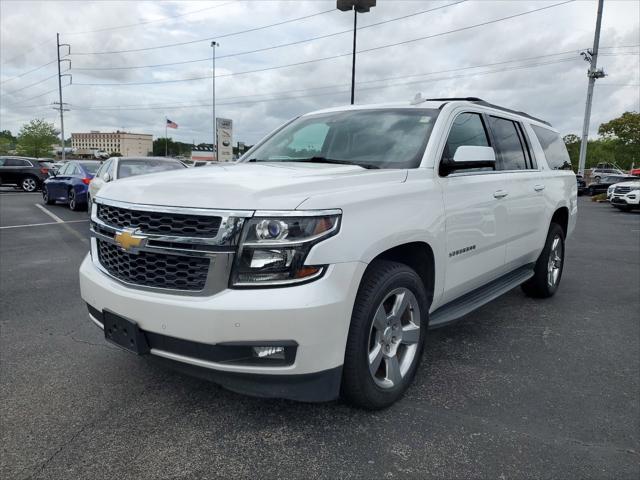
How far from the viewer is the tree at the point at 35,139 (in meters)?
85.6

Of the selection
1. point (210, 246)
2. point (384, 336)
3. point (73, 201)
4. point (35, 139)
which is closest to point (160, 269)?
point (210, 246)

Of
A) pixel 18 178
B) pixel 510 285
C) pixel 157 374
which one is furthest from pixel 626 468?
Result: pixel 18 178

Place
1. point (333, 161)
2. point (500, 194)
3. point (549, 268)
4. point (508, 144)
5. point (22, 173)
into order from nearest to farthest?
1. point (333, 161)
2. point (500, 194)
3. point (508, 144)
4. point (549, 268)
5. point (22, 173)

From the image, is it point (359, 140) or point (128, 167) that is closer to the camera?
point (359, 140)

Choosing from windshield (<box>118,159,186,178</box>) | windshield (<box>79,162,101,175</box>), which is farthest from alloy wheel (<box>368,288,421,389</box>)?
windshield (<box>79,162,101,175</box>)

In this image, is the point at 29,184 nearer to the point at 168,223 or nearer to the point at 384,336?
the point at 168,223

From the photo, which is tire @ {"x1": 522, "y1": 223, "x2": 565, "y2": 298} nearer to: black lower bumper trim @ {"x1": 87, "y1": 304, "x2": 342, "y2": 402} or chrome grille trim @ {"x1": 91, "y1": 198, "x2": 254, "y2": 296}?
black lower bumper trim @ {"x1": 87, "y1": 304, "x2": 342, "y2": 402}

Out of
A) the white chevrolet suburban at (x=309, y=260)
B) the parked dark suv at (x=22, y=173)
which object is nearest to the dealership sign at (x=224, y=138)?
the parked dark suv at (x=22, y=173)

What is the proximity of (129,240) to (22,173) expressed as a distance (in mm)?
25987

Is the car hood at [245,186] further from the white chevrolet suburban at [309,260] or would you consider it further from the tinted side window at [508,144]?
the tinted side window at [508,144]

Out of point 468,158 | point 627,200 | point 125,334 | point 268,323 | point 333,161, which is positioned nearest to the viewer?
point 268,323

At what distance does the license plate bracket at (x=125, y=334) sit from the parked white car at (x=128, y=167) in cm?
806

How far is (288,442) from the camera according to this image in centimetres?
256

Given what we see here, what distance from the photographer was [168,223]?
245 cm
